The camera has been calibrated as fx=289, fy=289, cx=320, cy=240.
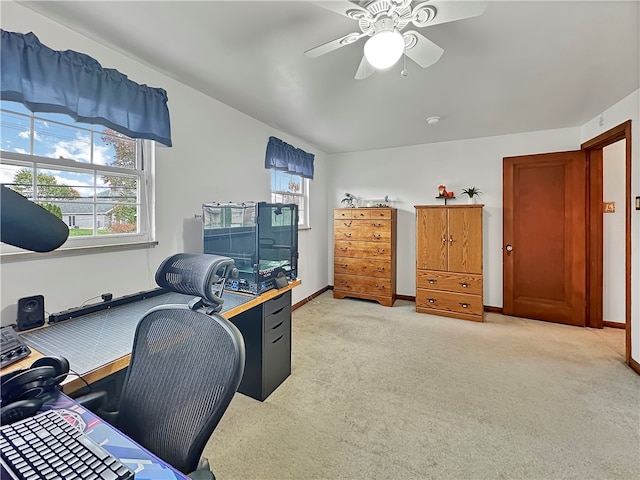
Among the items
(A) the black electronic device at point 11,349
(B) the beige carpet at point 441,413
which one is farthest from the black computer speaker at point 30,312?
(B) the beige carpet at point 441,413

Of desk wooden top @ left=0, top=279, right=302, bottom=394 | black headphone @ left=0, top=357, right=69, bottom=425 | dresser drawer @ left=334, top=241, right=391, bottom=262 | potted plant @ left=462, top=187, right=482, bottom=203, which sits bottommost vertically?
desk wooden top @ left=0, top=279, right=302, bottom=394

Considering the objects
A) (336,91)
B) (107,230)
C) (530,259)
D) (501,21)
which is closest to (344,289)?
(530,259)

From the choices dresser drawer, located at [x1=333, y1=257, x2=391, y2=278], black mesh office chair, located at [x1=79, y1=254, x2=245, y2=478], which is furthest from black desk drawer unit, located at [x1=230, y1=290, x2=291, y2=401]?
dresser drawer, located at [x1=333, y1=257, x2=391, y2=278]

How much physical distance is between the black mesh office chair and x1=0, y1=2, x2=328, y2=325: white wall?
41.7 inches

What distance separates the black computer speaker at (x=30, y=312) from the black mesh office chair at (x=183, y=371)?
0.85m

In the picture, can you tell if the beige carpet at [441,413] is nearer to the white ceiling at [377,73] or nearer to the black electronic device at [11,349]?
the black electronic device at [11,349]

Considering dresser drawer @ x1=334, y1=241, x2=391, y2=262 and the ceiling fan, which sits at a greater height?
the ceiling fan

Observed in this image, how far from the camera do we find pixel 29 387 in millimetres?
867

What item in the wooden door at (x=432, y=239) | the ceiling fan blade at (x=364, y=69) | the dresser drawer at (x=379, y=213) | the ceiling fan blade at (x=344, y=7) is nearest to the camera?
the ceiling fan blade at (x=344, y=7)

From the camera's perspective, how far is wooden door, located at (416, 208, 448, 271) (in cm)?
393

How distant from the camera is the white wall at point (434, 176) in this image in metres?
3.93

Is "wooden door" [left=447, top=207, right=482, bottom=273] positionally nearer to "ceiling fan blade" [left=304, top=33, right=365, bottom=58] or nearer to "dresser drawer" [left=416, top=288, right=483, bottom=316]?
"dresser drawer" [left=416, top=288, right=483, bottom=316]

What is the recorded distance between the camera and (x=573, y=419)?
1.92m

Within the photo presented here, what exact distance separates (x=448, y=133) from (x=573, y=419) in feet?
10.8
